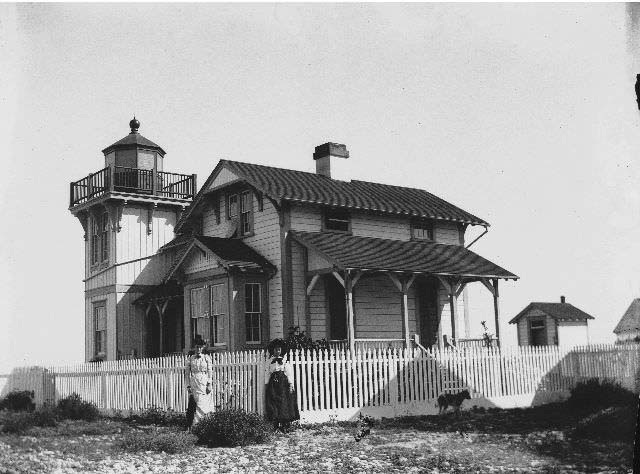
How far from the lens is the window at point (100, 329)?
97.0 ft

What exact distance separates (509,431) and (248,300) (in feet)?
33.1

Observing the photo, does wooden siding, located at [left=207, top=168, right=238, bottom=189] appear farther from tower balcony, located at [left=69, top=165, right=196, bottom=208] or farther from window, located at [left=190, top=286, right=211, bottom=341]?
tower balcony, located at [left=69, top=165, right=196, bottom=208]

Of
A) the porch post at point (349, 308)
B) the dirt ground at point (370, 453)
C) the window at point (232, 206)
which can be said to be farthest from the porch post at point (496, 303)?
the window at point (232, 206)

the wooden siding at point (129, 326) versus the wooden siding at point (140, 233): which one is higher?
the wooden siding at point (140, 233)

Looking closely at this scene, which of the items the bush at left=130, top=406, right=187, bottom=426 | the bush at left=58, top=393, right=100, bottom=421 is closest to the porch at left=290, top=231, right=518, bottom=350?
the bush at left=130, top=406, right=187, bottom=426

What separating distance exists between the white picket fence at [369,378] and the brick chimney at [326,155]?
320 inches

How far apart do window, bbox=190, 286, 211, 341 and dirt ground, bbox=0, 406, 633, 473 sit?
7317 mm

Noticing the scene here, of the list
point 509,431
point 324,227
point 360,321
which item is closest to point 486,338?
point 360,321

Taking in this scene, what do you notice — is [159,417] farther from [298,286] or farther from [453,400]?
[453,400]

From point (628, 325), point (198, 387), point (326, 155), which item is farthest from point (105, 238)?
point (628, 325)

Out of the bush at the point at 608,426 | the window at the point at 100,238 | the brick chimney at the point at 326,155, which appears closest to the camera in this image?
the bush at the point at 608,426

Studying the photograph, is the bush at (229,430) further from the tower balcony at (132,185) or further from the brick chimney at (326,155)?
the tower balcony at (132,185)

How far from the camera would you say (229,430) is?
1314cm

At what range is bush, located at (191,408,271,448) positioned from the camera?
13.1 m
